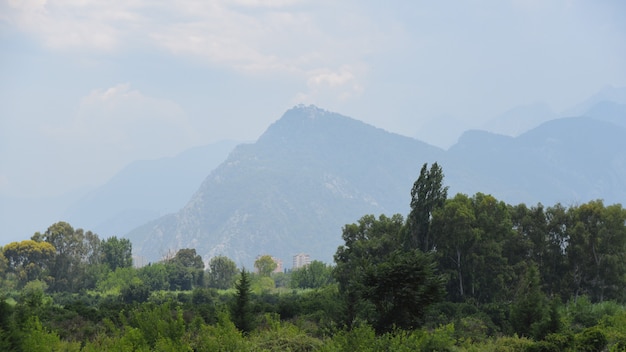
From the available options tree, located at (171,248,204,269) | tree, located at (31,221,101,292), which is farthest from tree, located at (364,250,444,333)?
tree, located at (171,248,204,269)

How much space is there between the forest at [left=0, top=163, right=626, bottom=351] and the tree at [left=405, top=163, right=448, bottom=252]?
90 mm

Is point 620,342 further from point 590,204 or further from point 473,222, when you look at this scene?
point 590,204

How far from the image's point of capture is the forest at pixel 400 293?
23.1m

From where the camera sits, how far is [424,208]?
47.8 metres

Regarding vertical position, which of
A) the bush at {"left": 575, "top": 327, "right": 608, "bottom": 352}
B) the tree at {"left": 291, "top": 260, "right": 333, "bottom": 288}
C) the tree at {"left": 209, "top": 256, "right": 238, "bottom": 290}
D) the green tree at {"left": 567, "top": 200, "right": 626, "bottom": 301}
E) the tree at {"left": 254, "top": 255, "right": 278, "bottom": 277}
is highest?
the tree at {"left": 254, "top": 255, "right": 278, "bottom": 277}

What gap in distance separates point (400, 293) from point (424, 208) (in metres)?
23.0

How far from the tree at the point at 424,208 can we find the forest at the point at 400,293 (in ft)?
0.30

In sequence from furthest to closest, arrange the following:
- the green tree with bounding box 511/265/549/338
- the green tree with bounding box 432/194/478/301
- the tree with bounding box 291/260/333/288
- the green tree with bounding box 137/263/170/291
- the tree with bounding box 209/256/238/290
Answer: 1. the tree with bounding box 209/256/238/290
2. the tree with bounding box 291/260/333/288
3. the green tree with bounding box 137/263/170/291
4. the green tree with bounding box 432/194/478/301
5. the green tree with bounding box 511/265/549/338

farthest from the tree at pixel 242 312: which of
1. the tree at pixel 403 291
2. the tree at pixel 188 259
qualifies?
the tree at pixel 188 259

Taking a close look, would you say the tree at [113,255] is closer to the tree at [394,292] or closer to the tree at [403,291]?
the tree at [394,292]

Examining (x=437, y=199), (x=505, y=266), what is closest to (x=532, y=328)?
(x=505, y=266)

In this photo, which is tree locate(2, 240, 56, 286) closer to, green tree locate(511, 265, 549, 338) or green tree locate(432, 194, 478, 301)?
green tree locate(432, 194, 478, 301)

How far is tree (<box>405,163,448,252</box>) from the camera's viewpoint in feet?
156

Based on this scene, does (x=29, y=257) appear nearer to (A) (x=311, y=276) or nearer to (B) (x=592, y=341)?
(A) (x=311, y=276)
